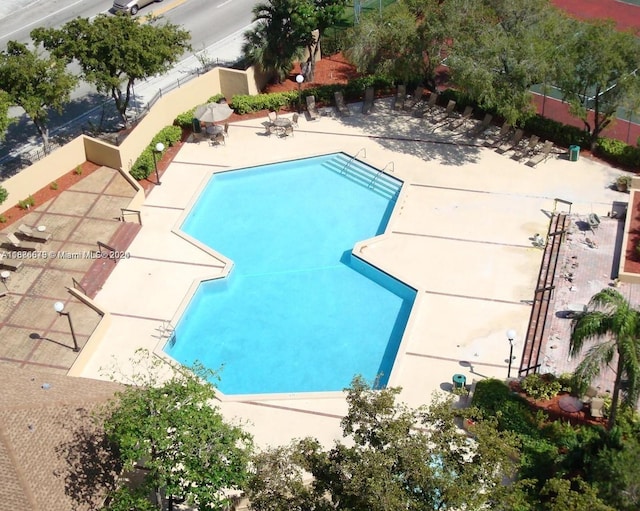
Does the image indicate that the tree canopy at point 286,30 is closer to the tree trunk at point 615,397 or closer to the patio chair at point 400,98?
the patio chair at point 400,98

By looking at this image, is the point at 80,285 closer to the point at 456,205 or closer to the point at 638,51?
the point at 456,205

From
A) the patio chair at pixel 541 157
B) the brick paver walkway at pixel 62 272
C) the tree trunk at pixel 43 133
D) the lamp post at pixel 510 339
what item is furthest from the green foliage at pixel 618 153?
the tree trunk at pixel 43 133

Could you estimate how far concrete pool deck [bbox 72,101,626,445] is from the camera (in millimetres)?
29922

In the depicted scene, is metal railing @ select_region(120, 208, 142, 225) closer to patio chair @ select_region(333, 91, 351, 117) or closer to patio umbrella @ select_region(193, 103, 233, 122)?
patio umbrella @ select_region(193, 103, 233, 122)

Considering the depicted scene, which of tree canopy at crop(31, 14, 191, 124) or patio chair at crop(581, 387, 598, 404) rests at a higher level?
tree canopy at crop(31, 14, 191, 124)

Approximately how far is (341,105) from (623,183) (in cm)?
1321

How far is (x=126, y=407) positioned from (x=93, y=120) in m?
22.0

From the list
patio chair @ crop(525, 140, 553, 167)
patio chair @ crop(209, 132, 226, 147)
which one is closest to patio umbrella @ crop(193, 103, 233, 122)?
patio chair @ crop(209, 132, 226, 147)

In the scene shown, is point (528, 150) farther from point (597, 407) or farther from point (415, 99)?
point (597, 407)

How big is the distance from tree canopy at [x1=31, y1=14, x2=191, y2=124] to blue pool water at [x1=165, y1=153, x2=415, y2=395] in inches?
225

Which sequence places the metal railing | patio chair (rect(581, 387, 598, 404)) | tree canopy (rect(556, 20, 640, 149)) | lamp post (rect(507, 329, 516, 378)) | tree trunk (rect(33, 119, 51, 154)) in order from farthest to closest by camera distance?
tree trunk (rect(33, 119, 51, 154))
the metal railing
tree canopy (rect(556, 20, 640, 149))
lamp post (rect(507, 329, 516, 378))
patio chair (rect(581, 387, 598, 404))

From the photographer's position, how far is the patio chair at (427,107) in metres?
42.4

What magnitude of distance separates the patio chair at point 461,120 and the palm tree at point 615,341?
57.6 ft

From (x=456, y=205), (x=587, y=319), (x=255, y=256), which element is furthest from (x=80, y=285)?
(x=587, y=319)
